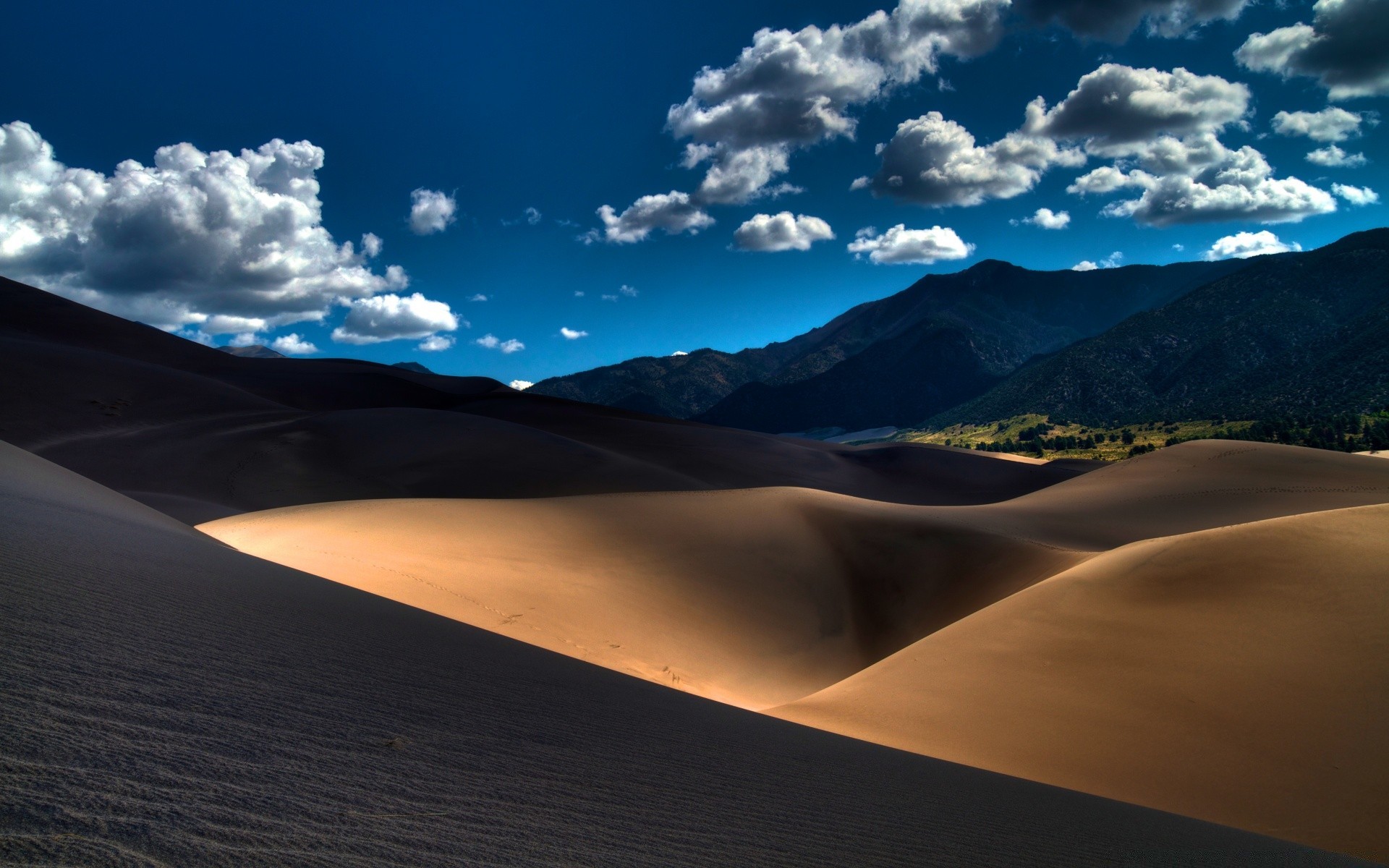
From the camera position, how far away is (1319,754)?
285 inches

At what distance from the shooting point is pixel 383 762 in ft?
10.3

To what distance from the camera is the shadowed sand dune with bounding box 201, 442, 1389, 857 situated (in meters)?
7.68

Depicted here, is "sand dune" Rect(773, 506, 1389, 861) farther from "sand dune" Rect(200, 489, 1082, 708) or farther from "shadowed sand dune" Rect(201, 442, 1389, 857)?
"sand dune" Rect(200, 489, 1082, 708)

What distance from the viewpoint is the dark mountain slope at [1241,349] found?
11338 cm

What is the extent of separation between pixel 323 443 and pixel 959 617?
33.2 m

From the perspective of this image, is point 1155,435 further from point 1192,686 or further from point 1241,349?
point 1192,686

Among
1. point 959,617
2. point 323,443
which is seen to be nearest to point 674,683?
A: point 959,617

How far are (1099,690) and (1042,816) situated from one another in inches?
199

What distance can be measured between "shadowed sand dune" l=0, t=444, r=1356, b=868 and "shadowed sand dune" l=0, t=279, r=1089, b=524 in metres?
17.5

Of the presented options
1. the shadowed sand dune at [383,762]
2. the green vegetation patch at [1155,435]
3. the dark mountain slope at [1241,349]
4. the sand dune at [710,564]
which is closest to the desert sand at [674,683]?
the shadowed sand dune at [383,762]

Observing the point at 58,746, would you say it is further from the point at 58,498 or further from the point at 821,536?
the point at 821,536

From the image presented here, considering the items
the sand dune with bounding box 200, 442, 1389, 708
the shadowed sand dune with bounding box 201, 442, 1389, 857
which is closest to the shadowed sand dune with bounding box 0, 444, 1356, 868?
the shadowed sand dune with bounding box 201, 442, 1389, 857

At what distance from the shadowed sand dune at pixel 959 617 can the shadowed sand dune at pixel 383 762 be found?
2.08m

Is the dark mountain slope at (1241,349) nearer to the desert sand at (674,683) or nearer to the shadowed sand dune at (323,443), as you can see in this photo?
the shadowed sand dune at (323,443)
